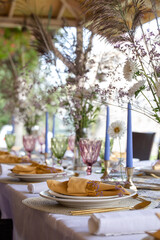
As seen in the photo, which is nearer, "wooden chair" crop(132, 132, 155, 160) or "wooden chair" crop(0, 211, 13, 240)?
"wooden chair" crop(0, 211, 13, 240)

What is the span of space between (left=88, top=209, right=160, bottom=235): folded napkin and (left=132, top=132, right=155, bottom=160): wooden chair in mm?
2593

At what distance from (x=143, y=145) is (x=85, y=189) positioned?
239 centimetres

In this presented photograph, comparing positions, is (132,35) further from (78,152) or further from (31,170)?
(78,152)

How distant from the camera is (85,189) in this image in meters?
1.24

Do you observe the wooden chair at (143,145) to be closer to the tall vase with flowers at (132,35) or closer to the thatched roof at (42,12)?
the tall vase with flowers at (132,35)

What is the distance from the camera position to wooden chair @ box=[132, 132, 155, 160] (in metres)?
3.54

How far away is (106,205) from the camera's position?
1.21 m

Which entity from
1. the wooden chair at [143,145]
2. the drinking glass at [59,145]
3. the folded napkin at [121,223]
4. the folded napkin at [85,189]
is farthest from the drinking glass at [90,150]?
the wooden chair at [143,145]

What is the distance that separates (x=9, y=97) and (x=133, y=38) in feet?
9.64

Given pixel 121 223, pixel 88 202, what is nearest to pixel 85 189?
pixel 88 202

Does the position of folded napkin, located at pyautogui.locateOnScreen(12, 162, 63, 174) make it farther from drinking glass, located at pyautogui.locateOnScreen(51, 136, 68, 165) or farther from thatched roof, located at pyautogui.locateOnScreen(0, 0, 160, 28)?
thatched roof, located at pyautogui.locateOnScreen(0, 0, 160, 28)

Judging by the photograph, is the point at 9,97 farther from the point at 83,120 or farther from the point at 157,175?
the point at 157,175

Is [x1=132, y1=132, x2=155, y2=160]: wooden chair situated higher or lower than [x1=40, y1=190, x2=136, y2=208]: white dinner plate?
higher

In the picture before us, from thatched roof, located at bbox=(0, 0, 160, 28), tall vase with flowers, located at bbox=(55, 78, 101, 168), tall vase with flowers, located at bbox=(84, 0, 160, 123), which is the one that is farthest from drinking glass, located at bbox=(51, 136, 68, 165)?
thatched roof, located at bbox=(0, 0, 160, 28)
